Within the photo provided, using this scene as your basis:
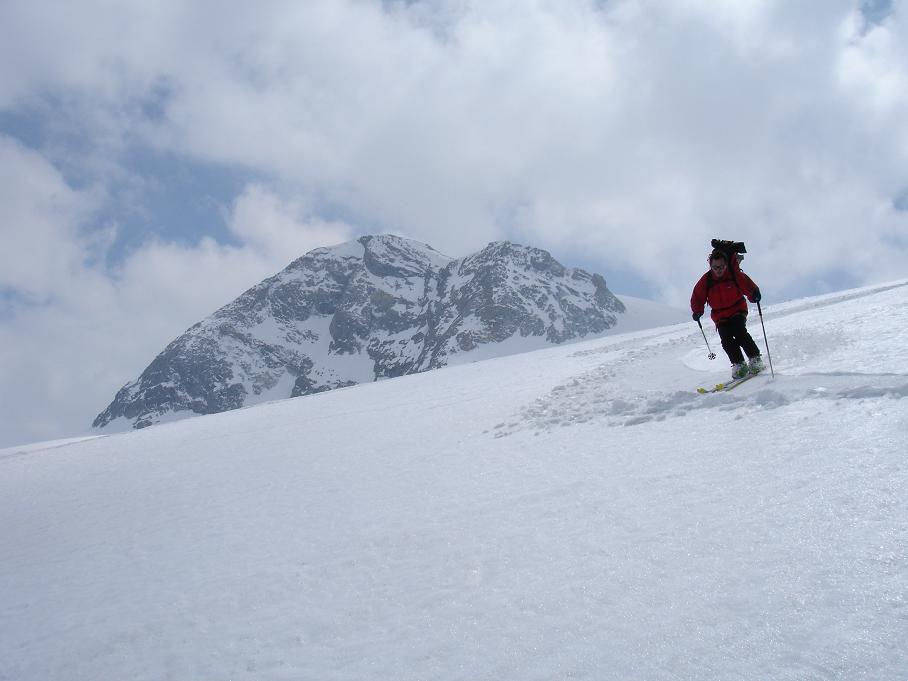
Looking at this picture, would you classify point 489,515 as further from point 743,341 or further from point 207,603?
point 743,341

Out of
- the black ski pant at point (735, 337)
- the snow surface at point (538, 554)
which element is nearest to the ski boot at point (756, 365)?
the black ski pant at point (735, 337)

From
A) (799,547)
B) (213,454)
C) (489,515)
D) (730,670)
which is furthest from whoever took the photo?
(213,454)

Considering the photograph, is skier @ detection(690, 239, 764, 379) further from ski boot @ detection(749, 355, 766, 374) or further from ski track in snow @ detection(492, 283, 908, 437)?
ski track in snow @ detection(492, 283, 908, 437)

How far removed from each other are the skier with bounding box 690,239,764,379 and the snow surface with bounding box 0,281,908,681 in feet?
3.03

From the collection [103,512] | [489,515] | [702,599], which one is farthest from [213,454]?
[702,599]

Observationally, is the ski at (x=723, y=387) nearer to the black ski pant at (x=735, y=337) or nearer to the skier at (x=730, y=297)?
the skier at (x=730, y=297)

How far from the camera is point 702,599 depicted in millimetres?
3324

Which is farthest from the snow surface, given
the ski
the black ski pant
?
the black ski pant

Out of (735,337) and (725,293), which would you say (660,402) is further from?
(725,293)

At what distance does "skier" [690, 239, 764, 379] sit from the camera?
9492 mm

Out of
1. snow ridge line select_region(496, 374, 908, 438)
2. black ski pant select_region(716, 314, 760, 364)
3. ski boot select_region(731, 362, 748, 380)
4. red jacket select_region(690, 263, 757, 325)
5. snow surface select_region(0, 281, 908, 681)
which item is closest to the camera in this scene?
snow surface select_region(0, 281, 908, 681)

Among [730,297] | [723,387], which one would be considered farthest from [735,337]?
[723,387]

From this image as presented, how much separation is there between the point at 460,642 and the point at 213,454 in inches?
431

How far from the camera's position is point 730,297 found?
9711 mm
